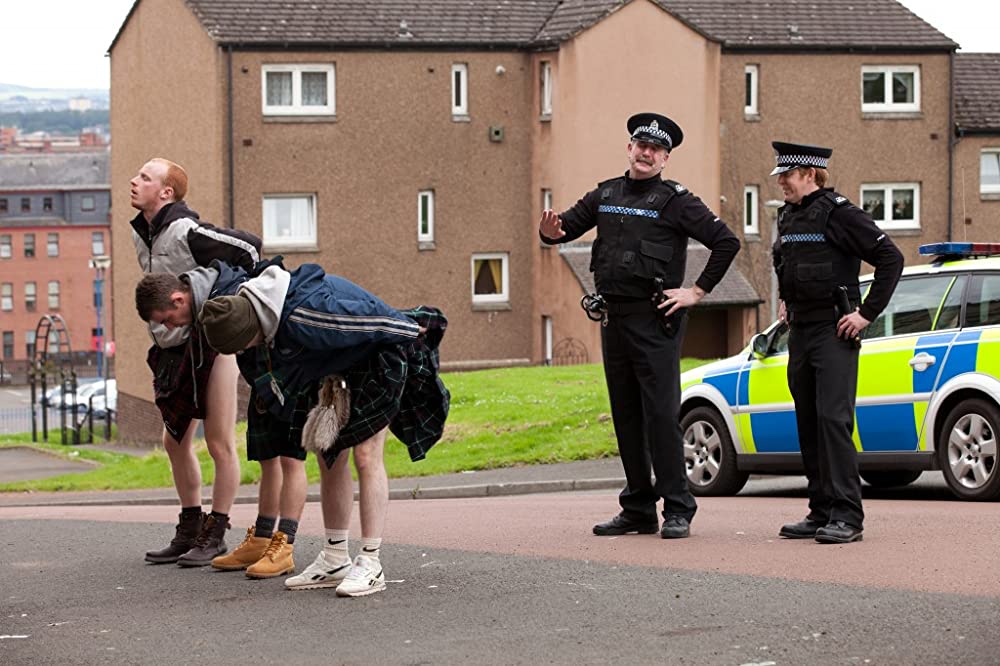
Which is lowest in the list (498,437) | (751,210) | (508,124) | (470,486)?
(470,486)

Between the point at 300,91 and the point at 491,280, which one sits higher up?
the point at 300,91

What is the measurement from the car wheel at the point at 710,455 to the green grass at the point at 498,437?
5.20 meters

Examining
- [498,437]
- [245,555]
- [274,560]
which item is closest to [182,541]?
[245,555]

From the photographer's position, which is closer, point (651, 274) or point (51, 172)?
point (651, 274)

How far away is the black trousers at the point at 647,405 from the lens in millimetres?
9320

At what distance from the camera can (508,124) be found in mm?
43750

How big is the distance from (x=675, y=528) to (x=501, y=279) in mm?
35427

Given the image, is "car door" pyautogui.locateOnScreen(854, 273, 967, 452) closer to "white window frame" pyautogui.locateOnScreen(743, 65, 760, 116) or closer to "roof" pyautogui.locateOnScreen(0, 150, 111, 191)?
"white window frame" pyautogui.locateOnScreen(743, 65, 760, 116)

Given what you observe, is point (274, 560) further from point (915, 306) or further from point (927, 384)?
point (915, 306)

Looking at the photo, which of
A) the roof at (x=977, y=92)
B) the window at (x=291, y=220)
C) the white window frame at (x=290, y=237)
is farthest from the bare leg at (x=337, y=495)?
the roof at (x=977, y=92)

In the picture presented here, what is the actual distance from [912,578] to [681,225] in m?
2.31

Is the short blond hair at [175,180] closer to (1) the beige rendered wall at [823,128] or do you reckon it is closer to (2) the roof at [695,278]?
(2) the roof at [695,278]

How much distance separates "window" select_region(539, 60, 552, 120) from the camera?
4325 centimetres

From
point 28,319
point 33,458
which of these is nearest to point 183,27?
point 33,458
